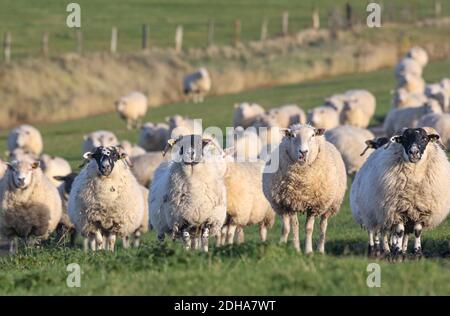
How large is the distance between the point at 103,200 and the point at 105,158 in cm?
61

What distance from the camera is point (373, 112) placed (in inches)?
1513

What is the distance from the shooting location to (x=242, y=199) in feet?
55.1

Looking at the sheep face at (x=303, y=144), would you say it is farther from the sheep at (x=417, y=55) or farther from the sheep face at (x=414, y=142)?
the sheep at (x=417, y=55)

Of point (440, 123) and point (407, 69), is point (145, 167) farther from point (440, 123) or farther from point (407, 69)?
point (407, 69)

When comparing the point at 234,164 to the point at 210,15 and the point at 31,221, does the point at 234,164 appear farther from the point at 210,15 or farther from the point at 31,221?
the point at 210,15

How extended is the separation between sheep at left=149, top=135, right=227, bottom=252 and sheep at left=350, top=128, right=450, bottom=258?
2.10 meters

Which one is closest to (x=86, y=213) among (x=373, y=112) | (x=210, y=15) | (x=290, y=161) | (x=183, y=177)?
(x=183, y=177)

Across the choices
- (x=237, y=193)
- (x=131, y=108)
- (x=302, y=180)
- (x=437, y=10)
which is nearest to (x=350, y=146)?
(x=237, y=193)

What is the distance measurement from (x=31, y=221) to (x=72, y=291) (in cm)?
778

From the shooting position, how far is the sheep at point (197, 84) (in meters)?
47.9

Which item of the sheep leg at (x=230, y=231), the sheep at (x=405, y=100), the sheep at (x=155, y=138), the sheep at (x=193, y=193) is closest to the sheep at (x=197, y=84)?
the sheep at (x=405, y=100)

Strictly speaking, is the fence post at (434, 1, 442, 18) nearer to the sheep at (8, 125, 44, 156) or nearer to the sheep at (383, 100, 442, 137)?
the sheep at (383, 100, 442, 137)

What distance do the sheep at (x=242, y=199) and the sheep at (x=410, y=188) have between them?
311cm
